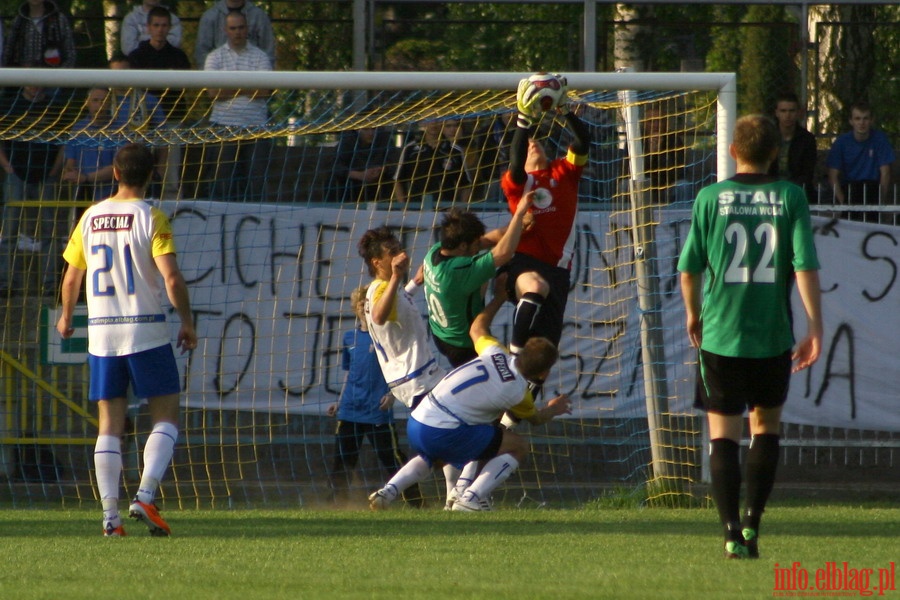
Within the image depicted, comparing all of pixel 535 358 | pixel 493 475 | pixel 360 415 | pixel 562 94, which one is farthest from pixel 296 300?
pixel 562 94

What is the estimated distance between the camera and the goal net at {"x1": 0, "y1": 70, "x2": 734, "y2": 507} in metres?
9.73

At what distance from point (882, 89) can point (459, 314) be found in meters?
8.98

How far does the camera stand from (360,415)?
918cm

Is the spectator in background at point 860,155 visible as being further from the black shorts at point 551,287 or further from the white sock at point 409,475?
the white sock at point 409,475

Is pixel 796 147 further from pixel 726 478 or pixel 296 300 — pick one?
pixel 726 478

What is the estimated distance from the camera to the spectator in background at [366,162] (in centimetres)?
1027

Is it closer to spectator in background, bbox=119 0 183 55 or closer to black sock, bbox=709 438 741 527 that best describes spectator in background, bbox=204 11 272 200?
spectator in background, bbox=119 0 183 55

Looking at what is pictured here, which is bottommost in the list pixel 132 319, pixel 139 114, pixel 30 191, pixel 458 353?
pixel 458 353

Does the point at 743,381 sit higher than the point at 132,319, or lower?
lower

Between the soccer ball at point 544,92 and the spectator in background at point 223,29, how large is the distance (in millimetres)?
5408

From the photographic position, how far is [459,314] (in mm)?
8117

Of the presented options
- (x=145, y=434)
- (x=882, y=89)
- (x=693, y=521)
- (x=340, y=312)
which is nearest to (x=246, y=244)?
(x=340, y=312)

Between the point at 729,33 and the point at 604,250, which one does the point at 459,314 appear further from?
the point at 729,33

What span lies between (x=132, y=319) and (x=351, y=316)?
11.6ft
